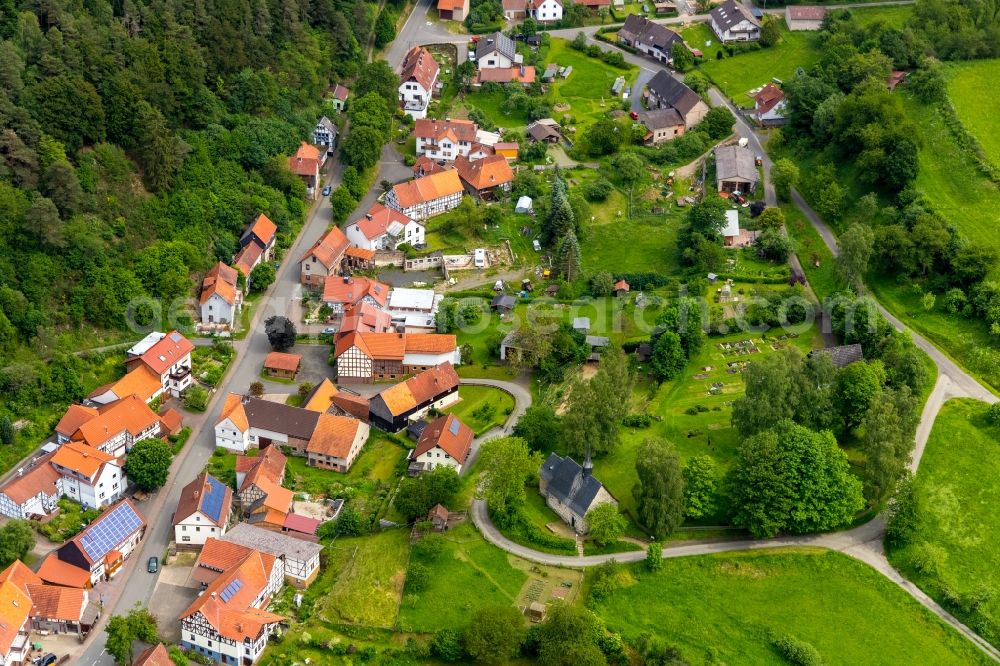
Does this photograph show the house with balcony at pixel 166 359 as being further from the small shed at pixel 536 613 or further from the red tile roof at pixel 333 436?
the small shed at pixel 536 613

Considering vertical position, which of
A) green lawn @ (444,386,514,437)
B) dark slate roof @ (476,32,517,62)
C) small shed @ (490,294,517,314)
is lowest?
green lawn @ (444,386,514,437)

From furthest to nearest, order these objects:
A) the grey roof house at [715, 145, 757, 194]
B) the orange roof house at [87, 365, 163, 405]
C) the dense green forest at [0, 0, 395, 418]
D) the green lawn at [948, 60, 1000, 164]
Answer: the grey roof house at [715, 145, 757, 194]
the green lawn at [948, 60, 1000, 164]
the dense green forest at [0, 0, 395, 418]
the orange roof house at [87, 365, 163, 405]

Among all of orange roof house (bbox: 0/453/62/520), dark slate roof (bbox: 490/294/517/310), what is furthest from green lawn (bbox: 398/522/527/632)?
dark slate roof (bbox: 490/294/517/310)

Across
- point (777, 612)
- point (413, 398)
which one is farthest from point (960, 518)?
point (413, 398)

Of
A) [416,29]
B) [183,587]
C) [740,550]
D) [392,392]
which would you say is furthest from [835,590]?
[416,29]

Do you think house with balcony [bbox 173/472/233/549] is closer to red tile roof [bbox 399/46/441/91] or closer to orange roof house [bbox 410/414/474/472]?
orange roof house [bbox 410/414/474/472]

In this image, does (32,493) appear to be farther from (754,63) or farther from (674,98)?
(754,63)
